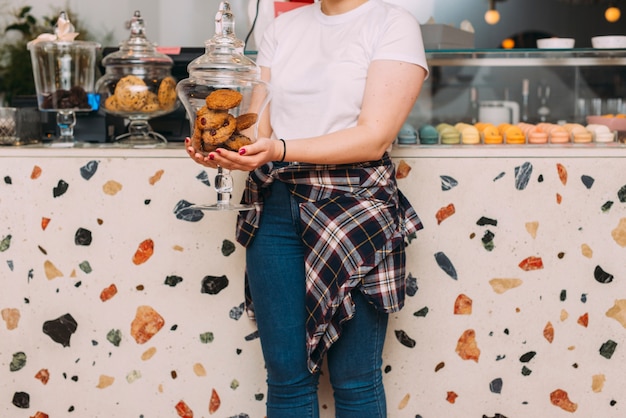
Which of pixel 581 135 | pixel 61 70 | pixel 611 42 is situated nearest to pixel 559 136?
pixel 581 135

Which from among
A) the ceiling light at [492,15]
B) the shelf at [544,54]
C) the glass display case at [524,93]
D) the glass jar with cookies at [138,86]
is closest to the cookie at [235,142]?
the glass jar with cookies at [138,86]

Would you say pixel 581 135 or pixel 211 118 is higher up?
pixel 211 118

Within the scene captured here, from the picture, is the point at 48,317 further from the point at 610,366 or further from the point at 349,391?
the point at 610,366

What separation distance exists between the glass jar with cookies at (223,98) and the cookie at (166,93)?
1.48ft

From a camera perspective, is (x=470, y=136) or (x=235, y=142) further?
(x=470, y=136)

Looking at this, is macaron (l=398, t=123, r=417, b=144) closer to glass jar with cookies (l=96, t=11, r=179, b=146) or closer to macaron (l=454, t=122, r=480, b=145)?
macaron (l=454, t=122, r=480, b=145)

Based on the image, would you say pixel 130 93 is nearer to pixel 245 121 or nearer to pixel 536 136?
pixel 245 121

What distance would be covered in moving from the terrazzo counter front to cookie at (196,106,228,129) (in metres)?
0.49

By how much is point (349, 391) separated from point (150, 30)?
2130 mm

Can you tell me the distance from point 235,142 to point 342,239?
0.30 m

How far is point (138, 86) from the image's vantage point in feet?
6.60

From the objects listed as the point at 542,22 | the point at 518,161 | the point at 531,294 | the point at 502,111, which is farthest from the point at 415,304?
the point at 542,22

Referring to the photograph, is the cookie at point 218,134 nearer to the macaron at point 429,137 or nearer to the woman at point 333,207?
the woman at point 333,207

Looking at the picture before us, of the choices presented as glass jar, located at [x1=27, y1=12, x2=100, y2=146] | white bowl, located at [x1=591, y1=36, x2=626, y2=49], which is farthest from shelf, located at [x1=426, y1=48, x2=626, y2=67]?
glass jar, located at [x1=27, y1=12, x2=100, y2=146]
